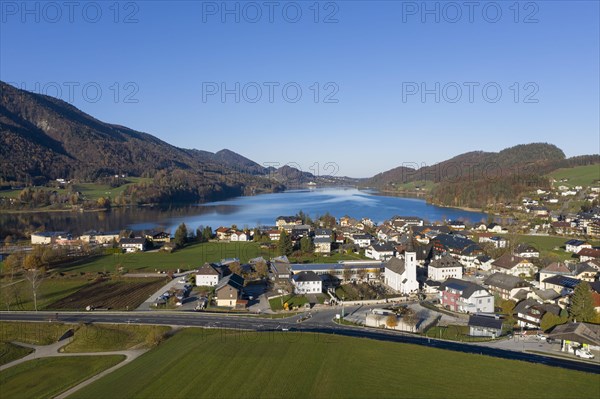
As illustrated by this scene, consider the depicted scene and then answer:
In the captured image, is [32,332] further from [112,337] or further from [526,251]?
[526,251]

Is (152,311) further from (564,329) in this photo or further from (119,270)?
(564,329)

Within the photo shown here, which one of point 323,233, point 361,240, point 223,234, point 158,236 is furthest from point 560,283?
point 158,236

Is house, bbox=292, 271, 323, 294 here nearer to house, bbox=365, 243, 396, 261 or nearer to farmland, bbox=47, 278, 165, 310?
farmland, bbox=47, 278, 165, 310

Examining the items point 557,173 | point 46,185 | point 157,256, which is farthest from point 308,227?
point 46,185

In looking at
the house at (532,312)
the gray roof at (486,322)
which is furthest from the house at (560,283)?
the gray roof at (486,322)

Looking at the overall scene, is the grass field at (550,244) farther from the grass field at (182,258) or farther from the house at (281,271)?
the house at (281,271)
